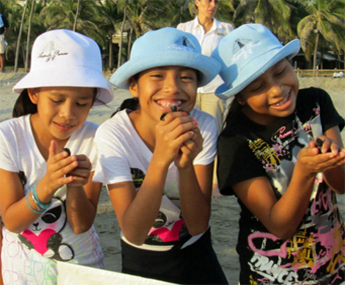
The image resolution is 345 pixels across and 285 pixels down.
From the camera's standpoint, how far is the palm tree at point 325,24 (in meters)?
33.4

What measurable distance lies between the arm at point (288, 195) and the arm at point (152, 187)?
420 millimetres

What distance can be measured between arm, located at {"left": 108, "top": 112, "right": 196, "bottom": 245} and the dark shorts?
8.5 inches

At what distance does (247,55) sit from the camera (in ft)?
6.12

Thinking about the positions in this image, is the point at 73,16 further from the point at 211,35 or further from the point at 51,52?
the point at 51,52

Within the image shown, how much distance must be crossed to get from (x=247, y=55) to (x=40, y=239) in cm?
129

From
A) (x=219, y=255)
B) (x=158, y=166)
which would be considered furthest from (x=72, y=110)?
(x=219, y=255)

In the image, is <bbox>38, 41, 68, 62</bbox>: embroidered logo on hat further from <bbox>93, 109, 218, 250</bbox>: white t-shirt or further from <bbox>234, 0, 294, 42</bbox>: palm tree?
<bbox>234, 0, 294, 42</bbox>: palm tree

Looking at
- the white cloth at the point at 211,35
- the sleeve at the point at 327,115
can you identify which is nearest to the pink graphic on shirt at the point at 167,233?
the sleeve at the point at 327,115

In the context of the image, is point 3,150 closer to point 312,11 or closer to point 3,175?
point 3,175

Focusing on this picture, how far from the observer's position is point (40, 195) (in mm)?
1740

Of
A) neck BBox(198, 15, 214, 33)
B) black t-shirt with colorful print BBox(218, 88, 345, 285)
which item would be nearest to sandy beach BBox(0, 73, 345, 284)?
black t-shirt with colorful print BBox(218, 88, 345, 285)

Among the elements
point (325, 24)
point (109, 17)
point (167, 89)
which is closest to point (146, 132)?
point (167, 89)

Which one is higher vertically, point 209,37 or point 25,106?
point 209,37

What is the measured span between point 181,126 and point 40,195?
679 mm
